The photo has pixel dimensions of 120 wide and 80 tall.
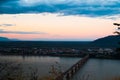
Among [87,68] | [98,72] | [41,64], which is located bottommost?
[87,68]

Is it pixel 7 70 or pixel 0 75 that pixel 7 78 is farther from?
pixel 0 75

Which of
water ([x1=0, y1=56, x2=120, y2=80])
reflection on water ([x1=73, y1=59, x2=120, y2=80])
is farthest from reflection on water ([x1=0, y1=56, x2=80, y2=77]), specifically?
reflection on water ([x1=73, y1=59, x2=120, y2=80])

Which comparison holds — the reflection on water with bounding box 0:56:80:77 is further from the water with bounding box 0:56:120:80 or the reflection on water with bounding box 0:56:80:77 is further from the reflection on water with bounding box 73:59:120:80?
the reflection on water with bounding box 73:59:120:80

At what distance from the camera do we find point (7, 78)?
403 inches

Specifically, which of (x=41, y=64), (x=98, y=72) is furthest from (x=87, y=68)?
(x=98, y=72)

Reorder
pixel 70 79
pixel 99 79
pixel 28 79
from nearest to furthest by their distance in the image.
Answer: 1. pixel 28 79
2. pixel 99 79
3. pixel 70 79

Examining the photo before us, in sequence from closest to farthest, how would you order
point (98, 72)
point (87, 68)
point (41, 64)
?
point (98, 72)
point (87, 68)
point (41, 64)

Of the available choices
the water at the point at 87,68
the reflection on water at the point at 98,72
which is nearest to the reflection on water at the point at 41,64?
the water at the point at 87,68

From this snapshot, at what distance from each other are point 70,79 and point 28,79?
39498mm

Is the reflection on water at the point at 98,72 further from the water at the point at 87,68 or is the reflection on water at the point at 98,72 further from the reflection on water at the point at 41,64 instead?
the reflection on water at the point at 41,64

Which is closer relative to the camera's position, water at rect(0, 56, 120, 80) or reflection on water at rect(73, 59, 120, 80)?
reflection on water at rect(73, 59, 120, 80)

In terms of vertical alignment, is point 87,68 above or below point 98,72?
below

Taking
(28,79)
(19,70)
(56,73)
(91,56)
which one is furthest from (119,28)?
(91,56)

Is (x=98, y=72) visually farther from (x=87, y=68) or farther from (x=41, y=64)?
(x=41, y=64)
